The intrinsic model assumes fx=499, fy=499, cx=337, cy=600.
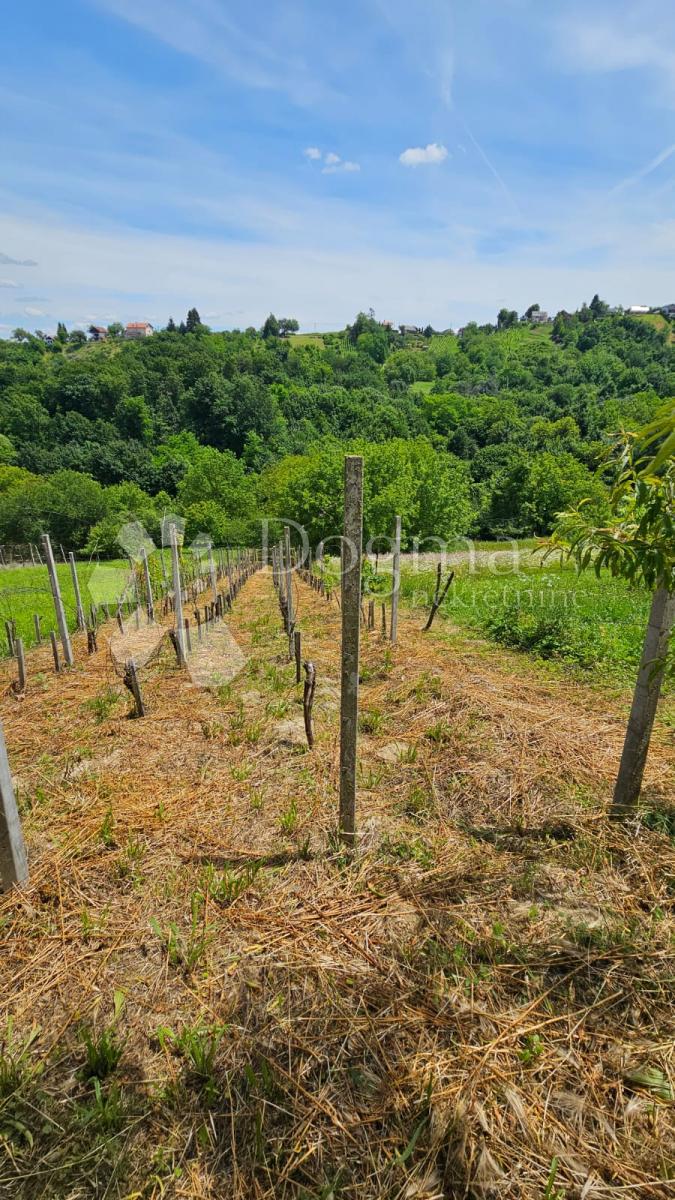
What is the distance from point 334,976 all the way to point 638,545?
8.30 ft

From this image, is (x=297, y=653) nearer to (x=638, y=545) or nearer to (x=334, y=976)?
(x=334, y=976)

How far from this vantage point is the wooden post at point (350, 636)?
8.30ft

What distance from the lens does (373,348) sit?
11281cm

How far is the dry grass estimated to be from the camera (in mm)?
1675

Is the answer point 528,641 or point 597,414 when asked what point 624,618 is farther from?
point 597,414

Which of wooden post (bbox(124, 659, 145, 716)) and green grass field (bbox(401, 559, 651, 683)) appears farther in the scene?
green grass field (bbox(401, 559, 651, 683))

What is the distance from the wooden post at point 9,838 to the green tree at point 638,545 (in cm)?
315

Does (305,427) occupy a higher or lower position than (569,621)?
higher

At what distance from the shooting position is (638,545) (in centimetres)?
251

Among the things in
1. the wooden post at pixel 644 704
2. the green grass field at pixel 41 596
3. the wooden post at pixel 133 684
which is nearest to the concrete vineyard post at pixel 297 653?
the wooden post at pixel 133 684

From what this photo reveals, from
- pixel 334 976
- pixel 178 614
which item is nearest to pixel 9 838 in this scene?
pixel 334 976

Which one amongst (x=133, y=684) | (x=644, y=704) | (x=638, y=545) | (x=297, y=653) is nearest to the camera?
(x=638, y=545)

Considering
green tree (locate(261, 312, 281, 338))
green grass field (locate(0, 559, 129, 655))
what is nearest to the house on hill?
green tree (locate(261, 312, 281, 338))

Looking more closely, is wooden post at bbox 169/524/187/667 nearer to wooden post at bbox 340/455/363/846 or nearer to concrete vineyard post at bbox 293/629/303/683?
concrete vineyard post at bbox 293/629/303/683
